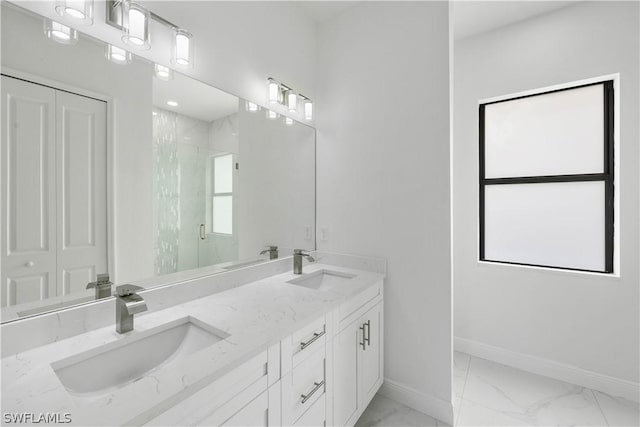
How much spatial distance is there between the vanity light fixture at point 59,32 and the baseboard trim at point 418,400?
243 cm

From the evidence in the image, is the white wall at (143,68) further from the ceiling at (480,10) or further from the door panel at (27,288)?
the ceiling at (480,10)

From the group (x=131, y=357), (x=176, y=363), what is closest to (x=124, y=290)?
(x=131, y=357)

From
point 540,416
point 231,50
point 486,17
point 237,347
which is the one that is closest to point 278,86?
point 231,50

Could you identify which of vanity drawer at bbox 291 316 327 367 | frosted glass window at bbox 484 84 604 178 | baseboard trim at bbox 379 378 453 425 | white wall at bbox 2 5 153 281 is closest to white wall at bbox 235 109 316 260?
white wall at bbox 2 5 153 281

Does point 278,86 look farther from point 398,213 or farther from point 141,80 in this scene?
point 398,213

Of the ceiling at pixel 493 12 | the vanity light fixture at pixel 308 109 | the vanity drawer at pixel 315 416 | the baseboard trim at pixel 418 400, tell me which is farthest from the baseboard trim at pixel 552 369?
the ceiling at pixel 493 12

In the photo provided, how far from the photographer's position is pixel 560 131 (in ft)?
7.25

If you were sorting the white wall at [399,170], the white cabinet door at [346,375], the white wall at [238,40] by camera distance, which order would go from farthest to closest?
the white wall at [399,170] → the white cabinet door at [346,375] → the white wall at [238,40]

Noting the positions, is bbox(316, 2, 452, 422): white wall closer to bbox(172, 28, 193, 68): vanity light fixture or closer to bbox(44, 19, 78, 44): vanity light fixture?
bbox(172, 28, 193, 68): vanity light fixture

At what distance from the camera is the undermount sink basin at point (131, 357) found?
82cm

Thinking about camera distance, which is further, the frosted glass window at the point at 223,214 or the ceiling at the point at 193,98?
the frosted glass window at the point at 223,214

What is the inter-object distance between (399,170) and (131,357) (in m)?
1.71

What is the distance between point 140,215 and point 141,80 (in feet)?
1.91

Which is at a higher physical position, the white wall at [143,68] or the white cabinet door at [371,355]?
the white wall at [143,68]
